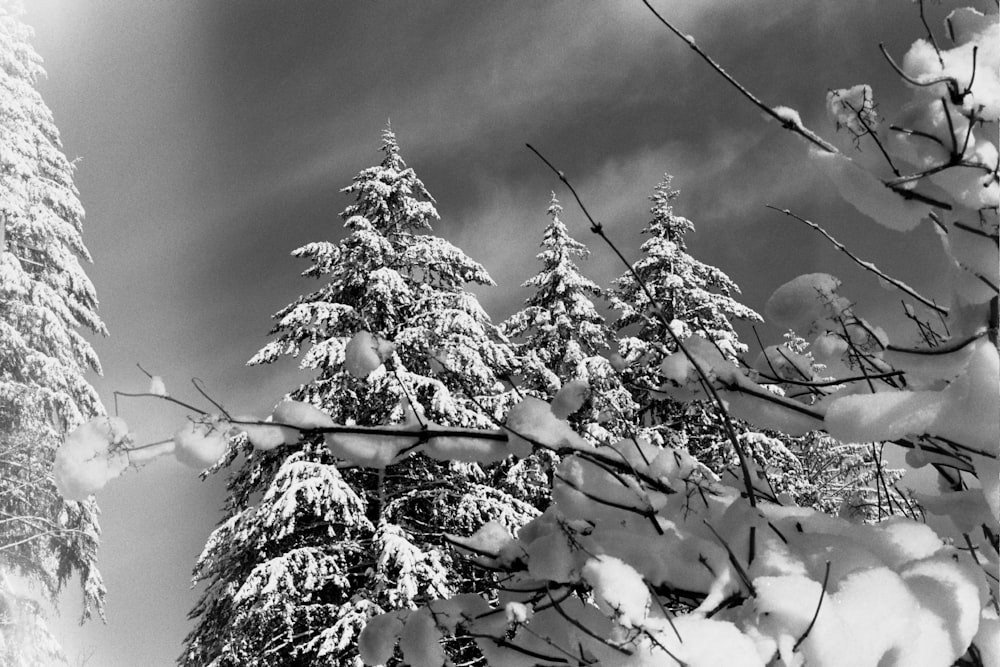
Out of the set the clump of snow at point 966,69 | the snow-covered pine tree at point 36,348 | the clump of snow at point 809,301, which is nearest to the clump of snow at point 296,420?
the clump of snow at point 809,301

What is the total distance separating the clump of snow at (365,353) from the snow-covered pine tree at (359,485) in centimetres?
Answer: 587

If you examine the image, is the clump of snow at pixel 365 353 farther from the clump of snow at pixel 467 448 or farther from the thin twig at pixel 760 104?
the thin twig at pixel 760 104

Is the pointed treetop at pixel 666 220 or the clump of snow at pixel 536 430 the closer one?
the clump of snow at pixel 536 430

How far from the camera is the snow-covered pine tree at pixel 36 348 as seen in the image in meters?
11.3

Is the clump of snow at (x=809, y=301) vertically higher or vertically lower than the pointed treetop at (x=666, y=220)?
lower

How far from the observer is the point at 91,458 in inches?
43.0

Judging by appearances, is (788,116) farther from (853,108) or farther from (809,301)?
(809,301)

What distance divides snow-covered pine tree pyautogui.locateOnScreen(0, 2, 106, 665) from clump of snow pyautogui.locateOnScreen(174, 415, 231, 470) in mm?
11589

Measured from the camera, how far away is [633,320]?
15.0m

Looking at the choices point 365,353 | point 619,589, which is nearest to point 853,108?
A: point 619,589

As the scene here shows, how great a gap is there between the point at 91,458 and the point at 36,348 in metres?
13.7

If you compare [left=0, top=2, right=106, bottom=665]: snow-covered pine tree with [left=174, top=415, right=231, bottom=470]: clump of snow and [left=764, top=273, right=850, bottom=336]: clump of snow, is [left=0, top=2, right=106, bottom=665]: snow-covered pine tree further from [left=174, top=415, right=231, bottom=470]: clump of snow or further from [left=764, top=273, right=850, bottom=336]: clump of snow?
[left=764, top=273, right=850, bottom=336]: clump of snow

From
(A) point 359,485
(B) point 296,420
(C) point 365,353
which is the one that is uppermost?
(A) point 359,485

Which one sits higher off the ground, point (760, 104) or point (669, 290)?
point (669, 290)
